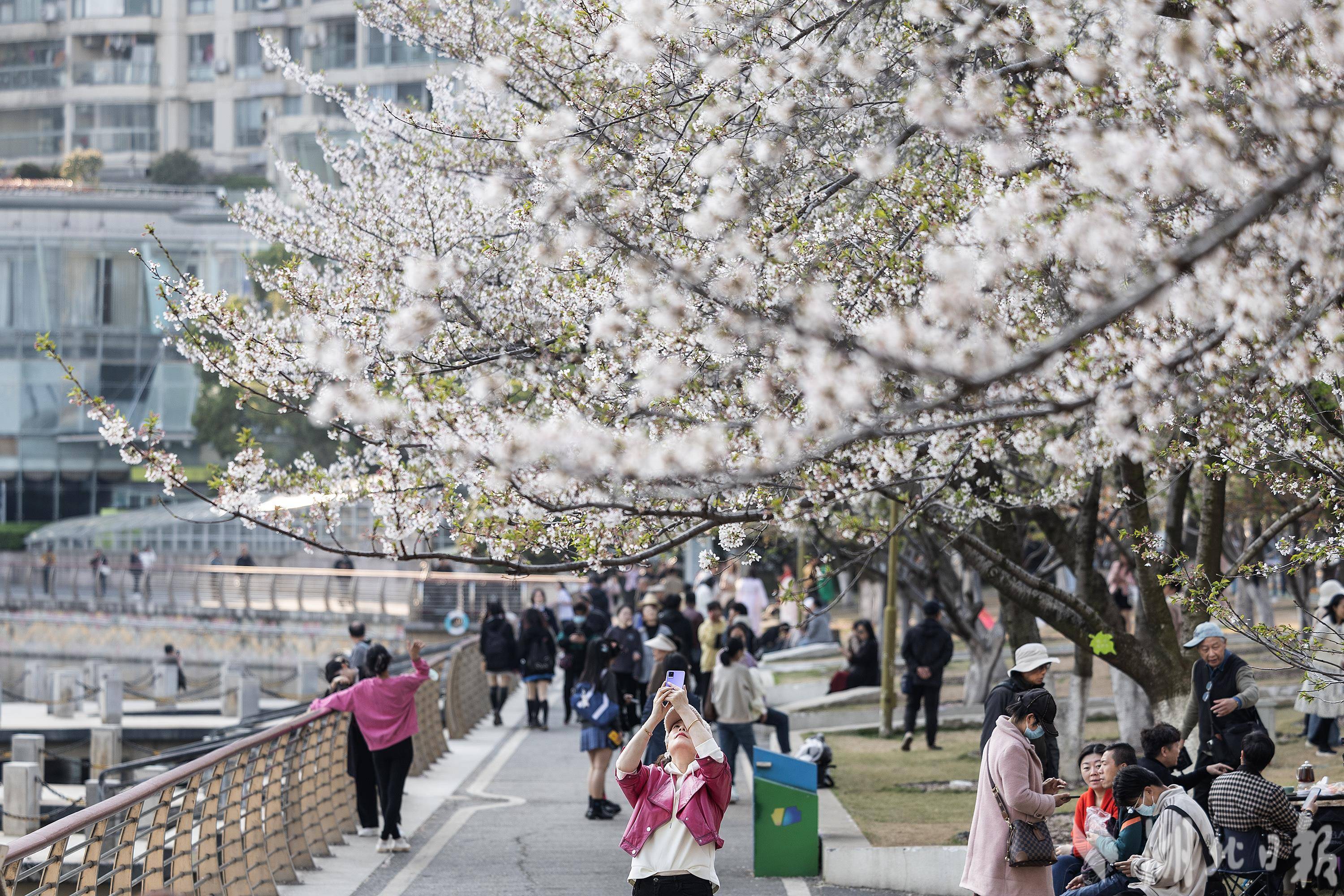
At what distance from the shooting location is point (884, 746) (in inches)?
731

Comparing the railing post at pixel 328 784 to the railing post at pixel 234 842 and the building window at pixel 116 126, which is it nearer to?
the railing post at pixel 234 842

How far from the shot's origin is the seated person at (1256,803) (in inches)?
327

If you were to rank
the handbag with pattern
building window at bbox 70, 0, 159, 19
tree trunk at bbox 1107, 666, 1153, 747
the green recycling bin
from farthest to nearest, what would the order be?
building window at bbox 70, 0, 159, 19, tree trunk at bbox 1107, 666, 1153, 747, the green recycling bin, the handbag with pattern

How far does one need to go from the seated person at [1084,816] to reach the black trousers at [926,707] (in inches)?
347

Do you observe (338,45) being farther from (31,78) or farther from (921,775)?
(921,775)

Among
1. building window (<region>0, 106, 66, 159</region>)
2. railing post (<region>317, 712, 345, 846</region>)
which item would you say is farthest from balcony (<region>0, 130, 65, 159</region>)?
railing post (<region>317, 712, 345, 846</region>)

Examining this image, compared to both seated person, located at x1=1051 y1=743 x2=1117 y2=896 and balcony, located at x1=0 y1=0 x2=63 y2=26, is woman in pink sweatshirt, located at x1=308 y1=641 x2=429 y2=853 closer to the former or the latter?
seated person, located at x1=1051 y1=743 x2=1117 y2=896

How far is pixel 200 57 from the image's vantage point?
97.1 metres

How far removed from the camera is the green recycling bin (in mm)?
11102

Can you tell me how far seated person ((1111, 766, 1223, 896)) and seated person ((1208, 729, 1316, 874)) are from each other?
0.48m

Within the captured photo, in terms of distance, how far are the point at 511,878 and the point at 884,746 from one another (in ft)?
27.2

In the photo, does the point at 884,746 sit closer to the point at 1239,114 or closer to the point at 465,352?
the point at 465,352

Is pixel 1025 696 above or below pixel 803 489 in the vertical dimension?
below

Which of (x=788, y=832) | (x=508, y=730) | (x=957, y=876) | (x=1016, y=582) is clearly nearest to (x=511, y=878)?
(x=788, y=832)
